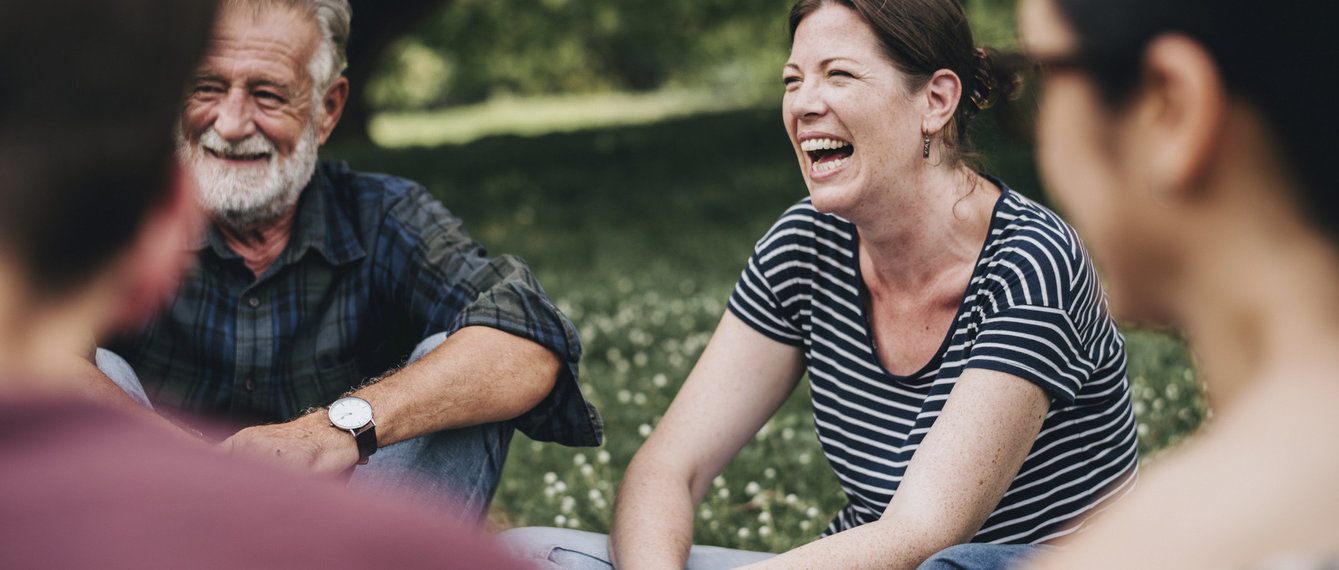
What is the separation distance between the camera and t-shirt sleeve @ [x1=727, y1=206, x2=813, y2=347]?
288 centimetres

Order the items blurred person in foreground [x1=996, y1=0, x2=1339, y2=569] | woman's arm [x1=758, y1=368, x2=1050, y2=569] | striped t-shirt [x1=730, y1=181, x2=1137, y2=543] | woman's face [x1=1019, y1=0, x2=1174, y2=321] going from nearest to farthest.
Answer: blurred person in foreground [x1=996, y1=0, x2=1339, y2=569], woman's face [x1=1019, y1=0, x2=1174, y2=321], woman's arm [x1=758, y1=368, x2=1050, y2=569], striped t-shirt [x1=730, y1=181, x2=1137, y2=543]

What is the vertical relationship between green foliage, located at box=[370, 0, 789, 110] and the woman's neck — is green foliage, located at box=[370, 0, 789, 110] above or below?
above

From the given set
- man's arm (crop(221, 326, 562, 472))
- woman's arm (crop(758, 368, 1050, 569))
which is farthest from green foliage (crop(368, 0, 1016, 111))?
woman's arm (crop(758, 368, 1050, 569))

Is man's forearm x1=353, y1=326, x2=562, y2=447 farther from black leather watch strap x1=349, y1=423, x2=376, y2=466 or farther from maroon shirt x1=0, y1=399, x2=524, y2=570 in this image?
maroon shirt x1=0, y1=399, x2=524, y2=570

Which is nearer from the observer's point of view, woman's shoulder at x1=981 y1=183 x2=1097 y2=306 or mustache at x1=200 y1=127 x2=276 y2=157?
woman's shoulder at x1=981 y1=183 x2=1097 y2=306

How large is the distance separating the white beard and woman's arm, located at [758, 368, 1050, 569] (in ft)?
5.57

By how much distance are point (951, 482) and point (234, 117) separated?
2.09 meters

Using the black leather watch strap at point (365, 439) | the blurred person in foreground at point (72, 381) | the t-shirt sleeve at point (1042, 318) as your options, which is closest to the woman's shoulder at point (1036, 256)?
the t-shirt sleeve at point (1042, 318)

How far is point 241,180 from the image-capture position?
3143mm

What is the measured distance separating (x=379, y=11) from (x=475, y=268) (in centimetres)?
1197

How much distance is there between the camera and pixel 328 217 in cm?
330

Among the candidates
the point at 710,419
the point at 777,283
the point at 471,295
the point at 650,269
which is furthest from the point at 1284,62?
the point at 650,269

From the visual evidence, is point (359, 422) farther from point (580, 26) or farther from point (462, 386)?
point (580, 26)

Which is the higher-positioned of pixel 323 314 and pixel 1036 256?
pixel 1036 256
